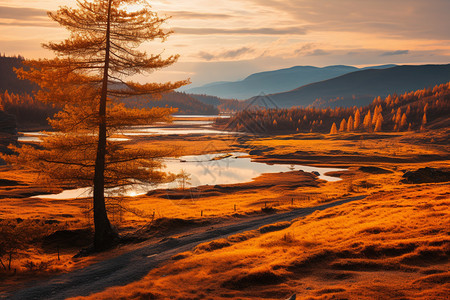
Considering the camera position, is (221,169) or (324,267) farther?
(221,169)

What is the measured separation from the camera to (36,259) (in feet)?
79.5

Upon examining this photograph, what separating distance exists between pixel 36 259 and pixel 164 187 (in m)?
57.8

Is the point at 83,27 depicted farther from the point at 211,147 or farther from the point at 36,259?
the point at 211,147

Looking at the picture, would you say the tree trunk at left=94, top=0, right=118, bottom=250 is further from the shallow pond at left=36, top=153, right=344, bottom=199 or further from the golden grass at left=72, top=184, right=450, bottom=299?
the shallow pond at left=36, top=153, right=344, bottom=199

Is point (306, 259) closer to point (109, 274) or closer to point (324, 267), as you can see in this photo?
point (324, 267)

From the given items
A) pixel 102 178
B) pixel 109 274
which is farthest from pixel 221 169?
pixel 109 274

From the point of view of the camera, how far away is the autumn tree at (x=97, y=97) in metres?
24.0

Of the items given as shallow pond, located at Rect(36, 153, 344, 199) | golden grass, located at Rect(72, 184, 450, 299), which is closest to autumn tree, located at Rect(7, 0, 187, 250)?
golden grass, located at Rect(72, 184, 450, 299)

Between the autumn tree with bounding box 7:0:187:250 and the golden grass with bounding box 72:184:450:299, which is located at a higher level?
the autumn tree with bounding box 7:0:187:250

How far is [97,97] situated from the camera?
86.2 feet

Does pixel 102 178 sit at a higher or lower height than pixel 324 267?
higher

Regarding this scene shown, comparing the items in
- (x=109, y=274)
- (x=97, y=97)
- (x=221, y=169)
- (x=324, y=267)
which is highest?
(x=97, y=97)

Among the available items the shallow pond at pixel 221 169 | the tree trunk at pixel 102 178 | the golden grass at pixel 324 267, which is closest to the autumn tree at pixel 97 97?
the tree trunk at pixel 102 178

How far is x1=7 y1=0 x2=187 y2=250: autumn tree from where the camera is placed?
24.0 m
